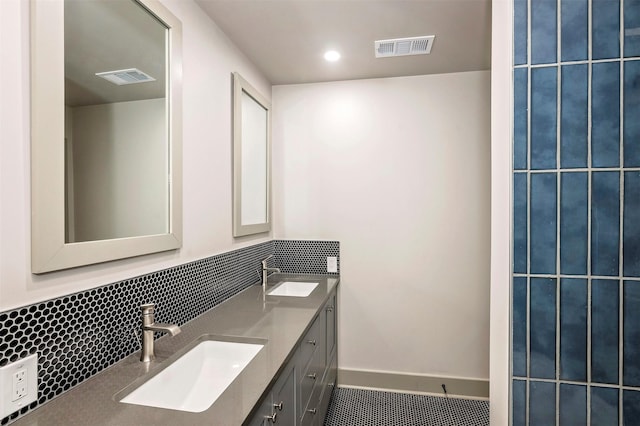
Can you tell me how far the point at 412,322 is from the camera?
2914 millimetres

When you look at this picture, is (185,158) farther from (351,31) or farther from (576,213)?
(576,213)

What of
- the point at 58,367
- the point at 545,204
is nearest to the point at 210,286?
the point at 58,367

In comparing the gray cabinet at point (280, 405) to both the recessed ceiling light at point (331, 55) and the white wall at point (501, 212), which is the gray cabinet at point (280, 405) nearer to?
the white wall at point (501, 212)

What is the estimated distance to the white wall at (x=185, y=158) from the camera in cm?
95

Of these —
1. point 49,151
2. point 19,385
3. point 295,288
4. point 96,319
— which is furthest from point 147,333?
point 295,288

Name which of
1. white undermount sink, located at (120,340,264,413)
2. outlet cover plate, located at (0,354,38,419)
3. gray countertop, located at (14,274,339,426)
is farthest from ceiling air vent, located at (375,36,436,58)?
outlet cover plate, located at (0,354,38,419)

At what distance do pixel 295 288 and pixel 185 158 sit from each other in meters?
1.41

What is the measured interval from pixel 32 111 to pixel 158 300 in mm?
866

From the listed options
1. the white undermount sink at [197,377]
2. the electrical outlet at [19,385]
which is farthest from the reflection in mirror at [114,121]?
the white undermount sink at [197,377]

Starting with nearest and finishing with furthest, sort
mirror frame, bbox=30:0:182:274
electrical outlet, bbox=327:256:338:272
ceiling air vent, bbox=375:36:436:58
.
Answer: mirror frame, bbox=30:0:182:274, ceiling air vent, bbox=375:36:436:58, electrical outlet, bbox=327:256:338:272

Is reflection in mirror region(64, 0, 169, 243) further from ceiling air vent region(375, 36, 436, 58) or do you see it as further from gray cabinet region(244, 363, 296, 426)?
ceiling air vent region(375, 36, 436, 58)

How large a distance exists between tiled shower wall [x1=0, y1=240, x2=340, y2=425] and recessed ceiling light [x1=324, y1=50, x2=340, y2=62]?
1.58 m

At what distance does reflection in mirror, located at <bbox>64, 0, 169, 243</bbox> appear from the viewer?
1.15 metres

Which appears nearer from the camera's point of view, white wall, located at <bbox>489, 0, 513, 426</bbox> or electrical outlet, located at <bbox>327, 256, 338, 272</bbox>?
white wall, located at <bbox>489, 0, 513, 426</bbox>
